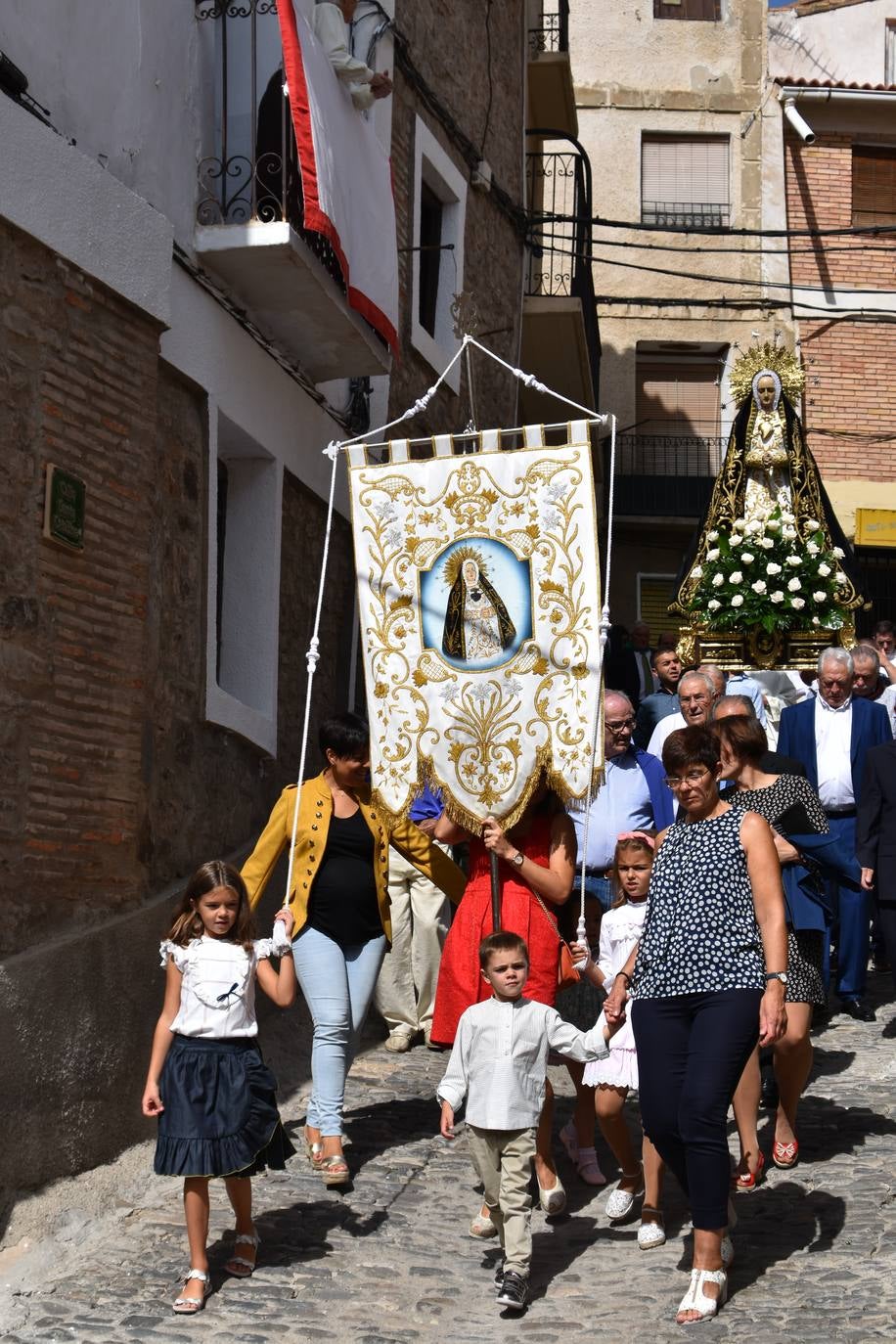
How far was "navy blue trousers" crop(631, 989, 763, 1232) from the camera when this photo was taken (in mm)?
6270

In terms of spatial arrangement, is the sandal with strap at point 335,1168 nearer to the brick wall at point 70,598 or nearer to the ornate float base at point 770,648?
the brick wall at point 70,598

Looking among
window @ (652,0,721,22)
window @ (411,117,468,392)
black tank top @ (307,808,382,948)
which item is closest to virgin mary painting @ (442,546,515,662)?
black tank top @ (307,808,382,948)

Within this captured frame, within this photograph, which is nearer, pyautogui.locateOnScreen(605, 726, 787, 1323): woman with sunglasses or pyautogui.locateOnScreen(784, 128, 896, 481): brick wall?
pyautogui.locateOnScreen(605, 726, 787, 1323): woman with sunglasses

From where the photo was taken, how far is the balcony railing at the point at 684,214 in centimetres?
2598

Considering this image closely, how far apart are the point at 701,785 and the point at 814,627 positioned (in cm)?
858

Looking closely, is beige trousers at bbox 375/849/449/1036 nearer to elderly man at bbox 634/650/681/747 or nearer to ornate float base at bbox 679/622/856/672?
elderly man at bbox 634/650/681/747

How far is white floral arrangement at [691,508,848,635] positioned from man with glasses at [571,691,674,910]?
5700mm

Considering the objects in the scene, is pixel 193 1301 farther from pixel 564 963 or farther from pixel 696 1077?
pixel 564 963

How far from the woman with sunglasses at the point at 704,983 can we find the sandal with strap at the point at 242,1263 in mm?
1420

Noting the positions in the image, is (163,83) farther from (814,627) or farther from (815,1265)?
(814,627)

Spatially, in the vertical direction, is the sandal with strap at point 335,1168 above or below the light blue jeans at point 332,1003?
below

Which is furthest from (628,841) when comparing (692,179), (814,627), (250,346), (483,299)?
(692,179)

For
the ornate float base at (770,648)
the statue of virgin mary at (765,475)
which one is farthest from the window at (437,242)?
the ornate float base at (770,648)

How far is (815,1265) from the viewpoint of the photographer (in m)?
6.78
